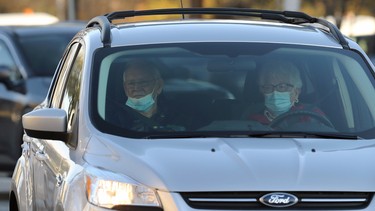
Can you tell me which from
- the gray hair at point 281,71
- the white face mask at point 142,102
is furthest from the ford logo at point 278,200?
the gray hair at point 281,71

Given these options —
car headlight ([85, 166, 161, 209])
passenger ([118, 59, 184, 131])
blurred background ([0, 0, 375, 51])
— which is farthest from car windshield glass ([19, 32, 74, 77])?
car headlight ([85, 166, 161, 209])

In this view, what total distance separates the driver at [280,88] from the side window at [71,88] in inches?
35.7

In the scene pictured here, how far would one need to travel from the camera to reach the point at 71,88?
21.4 ft

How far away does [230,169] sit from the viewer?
201 inches

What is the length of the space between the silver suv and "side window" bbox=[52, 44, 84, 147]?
0.06 feet

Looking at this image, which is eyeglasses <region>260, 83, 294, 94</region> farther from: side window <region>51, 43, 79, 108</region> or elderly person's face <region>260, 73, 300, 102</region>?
side window <region>51, 43, 79, 108</region>

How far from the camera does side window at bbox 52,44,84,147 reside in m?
5.99

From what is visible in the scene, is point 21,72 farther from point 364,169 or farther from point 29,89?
point 364,169

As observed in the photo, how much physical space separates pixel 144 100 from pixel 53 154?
0.53 meters

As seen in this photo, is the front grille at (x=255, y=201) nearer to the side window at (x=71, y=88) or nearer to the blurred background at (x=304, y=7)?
the side window at (x=71, y=88)

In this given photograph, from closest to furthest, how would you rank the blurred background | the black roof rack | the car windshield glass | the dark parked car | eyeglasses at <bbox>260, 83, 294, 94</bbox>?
eyeglasses at <bbox>260, 83, 294, 94</bbox>, the black roof rack, the dark parked car, the car windshield glass, the blurred background

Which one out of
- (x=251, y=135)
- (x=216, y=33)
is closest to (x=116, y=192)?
(x=251, y=135)

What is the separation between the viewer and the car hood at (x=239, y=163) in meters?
5.03

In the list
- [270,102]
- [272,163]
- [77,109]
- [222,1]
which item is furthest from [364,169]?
[222,1]
